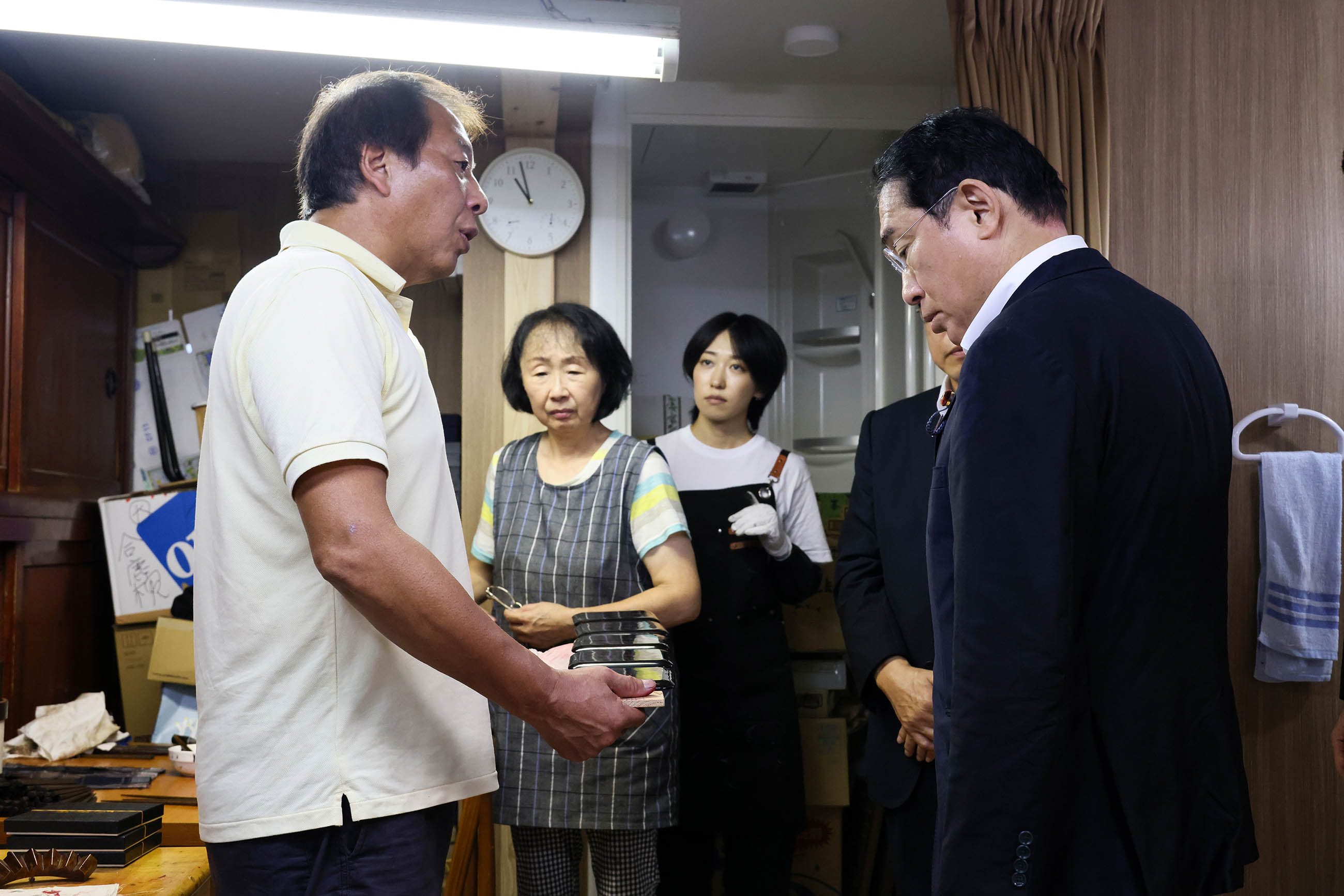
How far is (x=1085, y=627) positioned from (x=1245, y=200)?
1.51 metres

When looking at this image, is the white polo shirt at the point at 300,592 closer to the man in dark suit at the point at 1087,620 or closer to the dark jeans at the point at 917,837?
the man in dark suit at the point at 1087,620

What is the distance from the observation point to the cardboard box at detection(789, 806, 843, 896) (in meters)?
3.07

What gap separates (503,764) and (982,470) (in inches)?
57.1

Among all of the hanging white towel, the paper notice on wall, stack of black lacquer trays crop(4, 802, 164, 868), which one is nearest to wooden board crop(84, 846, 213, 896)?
stack of black lacquer trays crop(4, 802, 164, 868)

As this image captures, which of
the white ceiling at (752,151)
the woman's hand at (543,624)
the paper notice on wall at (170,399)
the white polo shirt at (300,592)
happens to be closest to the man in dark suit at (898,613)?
the woman's hand at (543,624)

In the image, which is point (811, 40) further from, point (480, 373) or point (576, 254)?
point (480, 373)

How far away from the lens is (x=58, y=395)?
114 inches

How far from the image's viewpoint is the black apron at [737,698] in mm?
2594

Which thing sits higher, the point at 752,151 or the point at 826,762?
the point at 752,151

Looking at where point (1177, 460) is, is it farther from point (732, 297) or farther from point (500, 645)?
point (732, 297)

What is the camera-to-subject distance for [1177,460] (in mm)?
1030

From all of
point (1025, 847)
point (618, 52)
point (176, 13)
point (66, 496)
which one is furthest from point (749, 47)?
point (1025, 847)

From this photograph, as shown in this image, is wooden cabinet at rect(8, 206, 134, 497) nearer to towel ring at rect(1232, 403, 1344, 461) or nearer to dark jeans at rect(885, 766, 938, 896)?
dark jeans at rect(885, 766, 938, 896)

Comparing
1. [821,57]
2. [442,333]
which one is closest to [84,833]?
[442,333]
